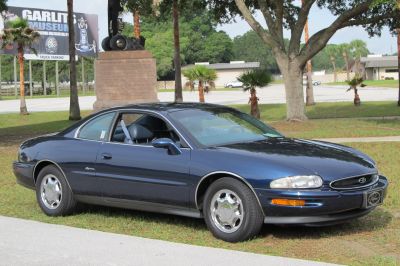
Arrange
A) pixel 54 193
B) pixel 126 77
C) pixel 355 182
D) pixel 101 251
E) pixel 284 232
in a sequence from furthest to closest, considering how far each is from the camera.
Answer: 1. pixel 126 77
2. pixel 54 193
3. pixel 284 232
4. pixel 355 182
5. pixel 101 251

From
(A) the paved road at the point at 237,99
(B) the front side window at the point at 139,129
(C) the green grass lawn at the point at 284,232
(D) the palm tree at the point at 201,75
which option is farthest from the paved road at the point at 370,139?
(A) the paved road at the point at 237,99

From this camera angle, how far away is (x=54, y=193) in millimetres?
7930

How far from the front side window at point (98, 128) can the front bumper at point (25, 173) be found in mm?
867

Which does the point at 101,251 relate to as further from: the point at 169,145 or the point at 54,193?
the point at 54,193

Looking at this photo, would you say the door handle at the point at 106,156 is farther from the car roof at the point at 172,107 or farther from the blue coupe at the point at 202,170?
the car roof at the point at 172,107

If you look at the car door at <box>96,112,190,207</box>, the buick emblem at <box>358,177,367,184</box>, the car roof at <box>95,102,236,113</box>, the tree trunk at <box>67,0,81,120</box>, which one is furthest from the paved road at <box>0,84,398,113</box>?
the buick emblem at <box>358,177,367,184</box>

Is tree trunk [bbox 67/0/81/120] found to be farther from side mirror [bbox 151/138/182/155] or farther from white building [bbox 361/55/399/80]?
white building [bbox 361/55/399/80]

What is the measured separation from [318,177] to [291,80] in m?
16.0

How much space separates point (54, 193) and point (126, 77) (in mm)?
11820

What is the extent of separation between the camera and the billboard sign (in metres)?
69.1

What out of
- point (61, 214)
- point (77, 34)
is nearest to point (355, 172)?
point (61, 214)

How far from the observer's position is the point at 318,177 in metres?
5.97

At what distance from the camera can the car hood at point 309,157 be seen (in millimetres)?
6062

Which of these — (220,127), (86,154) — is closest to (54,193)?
(86,154)
